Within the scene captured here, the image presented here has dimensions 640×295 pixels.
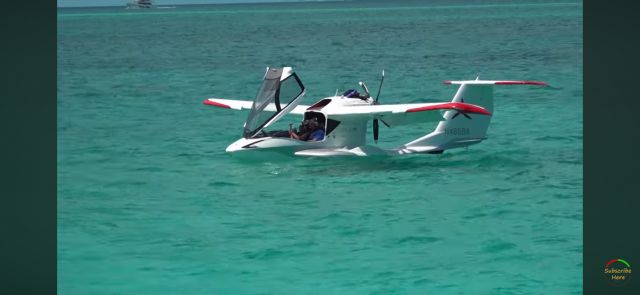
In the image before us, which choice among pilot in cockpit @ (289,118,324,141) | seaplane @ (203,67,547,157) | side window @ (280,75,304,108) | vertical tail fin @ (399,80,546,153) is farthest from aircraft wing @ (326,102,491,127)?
vertical tail fin @ (399,80,546,153)

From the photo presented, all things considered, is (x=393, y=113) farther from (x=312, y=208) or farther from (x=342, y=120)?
(x=312, y=208)

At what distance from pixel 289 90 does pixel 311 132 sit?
3.75 feet

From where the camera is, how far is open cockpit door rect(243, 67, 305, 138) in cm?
2366

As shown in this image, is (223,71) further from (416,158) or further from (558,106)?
(416,158)

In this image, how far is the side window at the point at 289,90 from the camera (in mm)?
24109

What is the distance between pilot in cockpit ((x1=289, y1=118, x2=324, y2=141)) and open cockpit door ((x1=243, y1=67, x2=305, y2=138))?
54 centimetres

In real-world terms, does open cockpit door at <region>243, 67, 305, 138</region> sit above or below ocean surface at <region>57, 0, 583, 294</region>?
above

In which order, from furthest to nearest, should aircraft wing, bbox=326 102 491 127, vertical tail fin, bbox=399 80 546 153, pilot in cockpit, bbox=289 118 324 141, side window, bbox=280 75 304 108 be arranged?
1. vertical tail fin, bbox=399 80 546 153
2. pilot in cockpit, bbox=289 118 324 141
3. side window, bbox=280 75 304 108
4. aircraft wing, bbox=326 102 491 127

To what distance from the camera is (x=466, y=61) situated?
63.2m

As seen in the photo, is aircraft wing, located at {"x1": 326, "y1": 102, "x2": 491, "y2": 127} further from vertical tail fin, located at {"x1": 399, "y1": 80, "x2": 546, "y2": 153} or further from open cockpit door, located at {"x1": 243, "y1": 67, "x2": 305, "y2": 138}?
vertical tail fin, located at {"x1": 399, "y1": 80, "x2": 546, "y2": 153}

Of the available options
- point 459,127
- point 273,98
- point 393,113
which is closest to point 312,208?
point 273,98

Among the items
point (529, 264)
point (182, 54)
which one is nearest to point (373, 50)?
point (182, 54)

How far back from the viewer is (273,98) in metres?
23.9

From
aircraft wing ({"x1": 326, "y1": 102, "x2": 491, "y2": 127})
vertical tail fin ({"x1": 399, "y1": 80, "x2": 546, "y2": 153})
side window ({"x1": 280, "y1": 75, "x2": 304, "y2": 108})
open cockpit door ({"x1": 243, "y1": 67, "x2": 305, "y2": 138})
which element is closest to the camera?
open cockpit door ({"x1": 243, "y1": 67, "x2": 305, "y2": 138})
